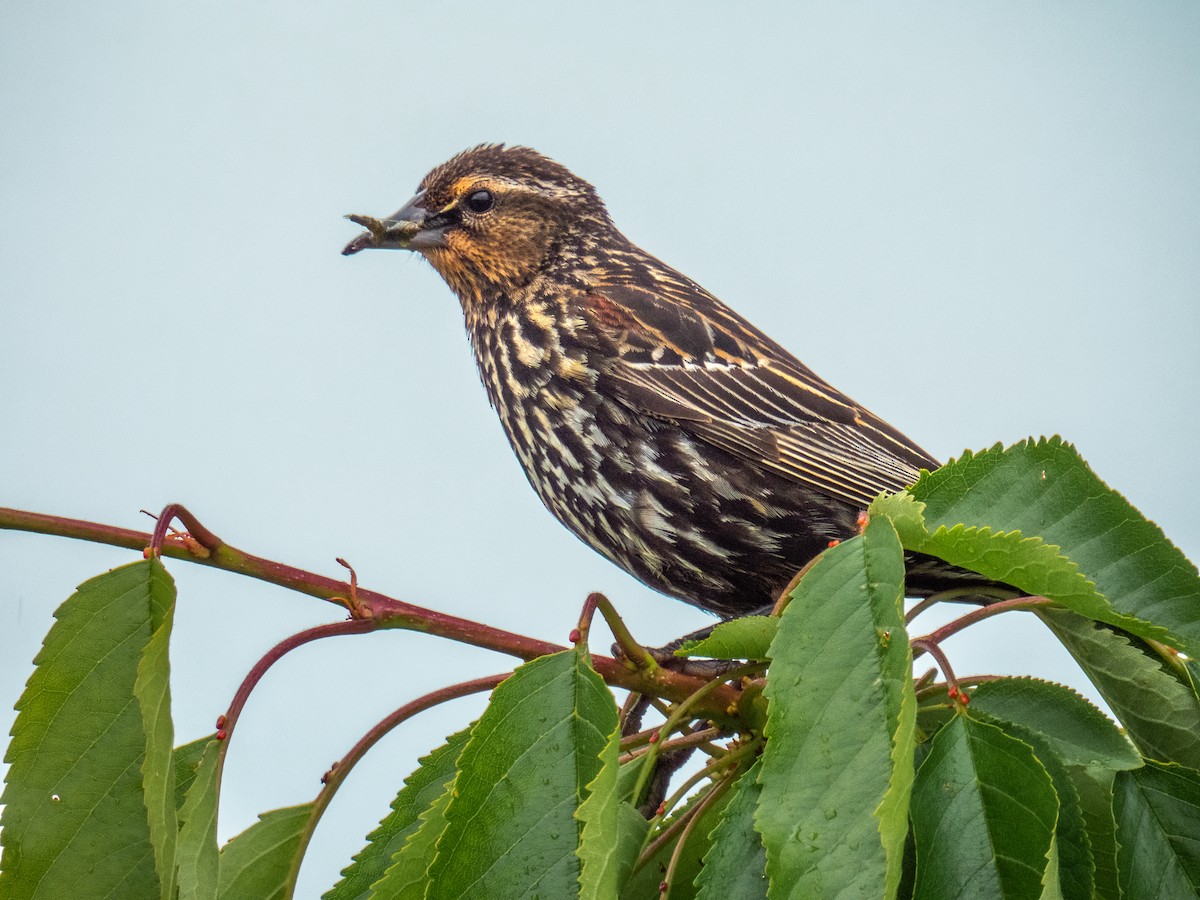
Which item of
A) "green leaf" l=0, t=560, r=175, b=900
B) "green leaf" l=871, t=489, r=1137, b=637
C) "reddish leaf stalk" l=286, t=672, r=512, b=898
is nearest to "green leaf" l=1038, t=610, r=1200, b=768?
"green leaf" l=871, t=489, r=1137, b=637

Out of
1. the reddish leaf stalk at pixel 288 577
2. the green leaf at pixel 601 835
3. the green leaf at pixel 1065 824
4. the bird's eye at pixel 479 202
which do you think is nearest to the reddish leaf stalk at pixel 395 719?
the reddish leaf stalk at pixel 288 577

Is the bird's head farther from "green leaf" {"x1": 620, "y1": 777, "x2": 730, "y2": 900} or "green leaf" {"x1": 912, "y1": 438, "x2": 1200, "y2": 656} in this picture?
"green leaf" {"x1": 912, "y1": 438, "x2": 1200, "y2": 656}

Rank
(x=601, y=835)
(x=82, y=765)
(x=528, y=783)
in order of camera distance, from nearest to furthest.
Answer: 1. (x=601, y=835)
2. (x=528, y=783)
3. (x=82, y=765)

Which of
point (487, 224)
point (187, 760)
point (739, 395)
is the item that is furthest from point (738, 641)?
point (487, 224)

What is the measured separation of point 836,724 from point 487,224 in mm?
2635

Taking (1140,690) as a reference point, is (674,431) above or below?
above

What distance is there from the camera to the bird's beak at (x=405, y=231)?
3672 millimetres

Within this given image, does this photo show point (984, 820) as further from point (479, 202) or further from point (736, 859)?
point (479, 202)

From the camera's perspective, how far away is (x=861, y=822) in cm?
126

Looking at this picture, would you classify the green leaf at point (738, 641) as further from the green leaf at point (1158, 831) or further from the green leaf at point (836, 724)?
the green leaf at point (1158, 831)

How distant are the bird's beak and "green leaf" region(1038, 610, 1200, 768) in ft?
8.24

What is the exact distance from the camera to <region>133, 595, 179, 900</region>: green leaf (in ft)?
4.65

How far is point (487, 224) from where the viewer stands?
12.2ft

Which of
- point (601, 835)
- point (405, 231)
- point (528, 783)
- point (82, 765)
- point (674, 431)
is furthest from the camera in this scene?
point (405, 231)
